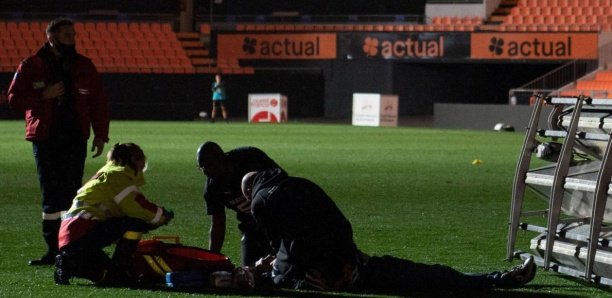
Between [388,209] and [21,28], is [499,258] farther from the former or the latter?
[21,28]

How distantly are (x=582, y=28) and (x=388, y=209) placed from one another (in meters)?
28.9

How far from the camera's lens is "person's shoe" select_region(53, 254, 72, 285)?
318 inches

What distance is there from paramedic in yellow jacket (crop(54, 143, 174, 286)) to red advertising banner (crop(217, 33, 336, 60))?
119 ft

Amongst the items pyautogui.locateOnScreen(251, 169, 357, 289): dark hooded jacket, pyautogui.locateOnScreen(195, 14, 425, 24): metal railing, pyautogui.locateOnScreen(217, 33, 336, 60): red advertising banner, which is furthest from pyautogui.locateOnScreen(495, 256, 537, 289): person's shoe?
pyautogui.locateOnScreen(195, 14, 425, 24): metal railing

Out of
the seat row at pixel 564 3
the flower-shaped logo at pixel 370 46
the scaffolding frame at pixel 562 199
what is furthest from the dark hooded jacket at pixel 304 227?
the seat row at pixel 564 3

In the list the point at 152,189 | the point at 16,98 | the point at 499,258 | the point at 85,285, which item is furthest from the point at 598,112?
the point at 152,189

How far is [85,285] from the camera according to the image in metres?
8.25

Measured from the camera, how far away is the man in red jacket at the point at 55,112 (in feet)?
30.6

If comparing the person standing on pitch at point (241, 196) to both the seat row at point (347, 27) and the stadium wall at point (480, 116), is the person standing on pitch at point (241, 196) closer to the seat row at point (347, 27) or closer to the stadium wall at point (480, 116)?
the stadium wall at point (480, 116)

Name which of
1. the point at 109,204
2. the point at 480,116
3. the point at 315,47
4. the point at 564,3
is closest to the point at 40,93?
the point at 109,204

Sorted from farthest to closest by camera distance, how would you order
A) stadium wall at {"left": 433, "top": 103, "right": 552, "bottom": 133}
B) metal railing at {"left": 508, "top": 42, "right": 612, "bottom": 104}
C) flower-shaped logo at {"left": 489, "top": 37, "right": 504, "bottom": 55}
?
1. flower-shaped logo at {"left": 489, "top": 37, "right": 504, "bottom": 55}
2. metal railing at {"left": 508, "top": 42, "right": 612, "bottom": 104}
3. stadium wall at {"left": 433, "top": 103, "right": 552, "bottom": 133}

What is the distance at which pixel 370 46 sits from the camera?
43781mm

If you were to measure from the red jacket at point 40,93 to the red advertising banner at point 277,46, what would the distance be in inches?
1379

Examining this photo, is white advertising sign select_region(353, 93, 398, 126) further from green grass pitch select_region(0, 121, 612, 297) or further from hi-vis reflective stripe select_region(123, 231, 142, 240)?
hi-vis reflective stripe select_region(123, 231, 142, 240)
